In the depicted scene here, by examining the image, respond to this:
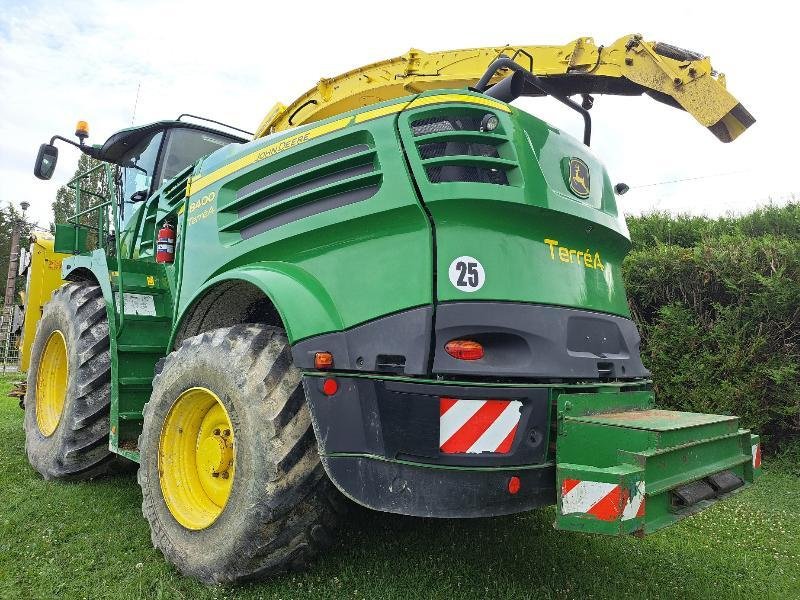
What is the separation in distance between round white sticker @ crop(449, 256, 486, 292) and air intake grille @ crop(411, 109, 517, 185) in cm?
36

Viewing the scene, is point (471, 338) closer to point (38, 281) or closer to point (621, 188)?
point (621, 188)

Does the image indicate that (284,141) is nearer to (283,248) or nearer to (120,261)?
(283,248)

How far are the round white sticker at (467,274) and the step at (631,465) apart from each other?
605mm

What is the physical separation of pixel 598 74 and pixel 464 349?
9.45ft

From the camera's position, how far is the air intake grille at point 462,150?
8.72 feet

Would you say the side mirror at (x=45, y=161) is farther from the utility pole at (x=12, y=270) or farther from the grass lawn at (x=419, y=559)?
the utility pole at (x=12, y=270)

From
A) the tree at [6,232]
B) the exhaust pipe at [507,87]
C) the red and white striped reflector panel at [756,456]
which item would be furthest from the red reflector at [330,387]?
the tree at [6,232]

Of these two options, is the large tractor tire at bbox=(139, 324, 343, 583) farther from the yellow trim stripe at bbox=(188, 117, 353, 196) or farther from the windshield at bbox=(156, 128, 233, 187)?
the windshield at bbox=(156, 128, 233, 187)

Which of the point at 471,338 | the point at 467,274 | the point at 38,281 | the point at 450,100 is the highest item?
the point at 450,100

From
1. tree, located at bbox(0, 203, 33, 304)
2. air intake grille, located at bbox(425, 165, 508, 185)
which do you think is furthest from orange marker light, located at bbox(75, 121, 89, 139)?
tree, located at bbox(0, 203, 33, 304)

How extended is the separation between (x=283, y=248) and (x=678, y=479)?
6.77ft

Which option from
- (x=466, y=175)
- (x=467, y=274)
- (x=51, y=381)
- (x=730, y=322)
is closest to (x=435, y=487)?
(x=467, y=274)

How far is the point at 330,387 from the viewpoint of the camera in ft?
8.57

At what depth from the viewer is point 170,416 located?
10.8 feet
